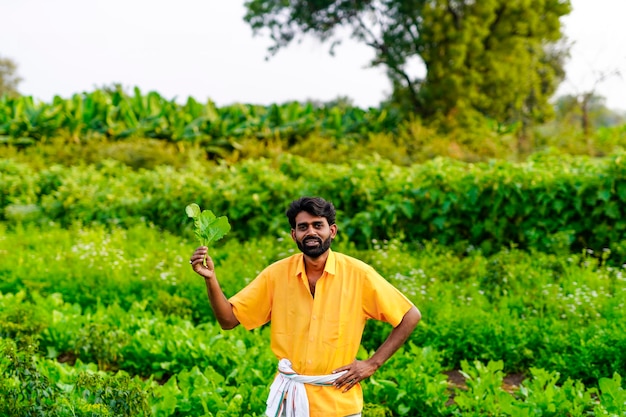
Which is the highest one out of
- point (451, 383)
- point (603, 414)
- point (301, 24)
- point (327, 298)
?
point (301, 24)

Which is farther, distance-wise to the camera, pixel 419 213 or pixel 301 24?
pixel 301 24

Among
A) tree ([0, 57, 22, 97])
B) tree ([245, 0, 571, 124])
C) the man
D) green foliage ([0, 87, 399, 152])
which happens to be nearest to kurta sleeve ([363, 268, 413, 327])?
the man

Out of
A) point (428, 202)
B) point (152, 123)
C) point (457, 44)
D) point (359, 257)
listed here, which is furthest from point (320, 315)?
point (457, 44)

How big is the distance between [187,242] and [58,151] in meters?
7.46

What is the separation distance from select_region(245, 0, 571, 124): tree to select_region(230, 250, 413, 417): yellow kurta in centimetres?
1601

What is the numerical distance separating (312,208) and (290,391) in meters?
0.71

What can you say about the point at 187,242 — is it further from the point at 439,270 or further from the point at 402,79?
the point at 402,79

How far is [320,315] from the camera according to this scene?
2701 mm

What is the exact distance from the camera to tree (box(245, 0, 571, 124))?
1859 centimetres

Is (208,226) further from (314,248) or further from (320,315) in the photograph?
(320,315)

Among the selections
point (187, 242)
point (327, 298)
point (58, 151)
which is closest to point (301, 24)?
point (58, 151)

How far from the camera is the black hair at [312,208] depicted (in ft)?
8.73

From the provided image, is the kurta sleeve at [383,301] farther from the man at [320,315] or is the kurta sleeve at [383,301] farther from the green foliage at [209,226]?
the green foliage at [209,226]

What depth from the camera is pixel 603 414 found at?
350 cm
